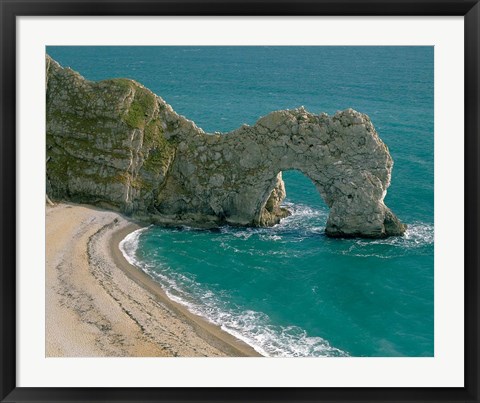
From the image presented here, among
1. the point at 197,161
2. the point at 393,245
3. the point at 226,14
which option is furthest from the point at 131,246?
the point at 226,14

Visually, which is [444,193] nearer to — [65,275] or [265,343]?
[265,343]

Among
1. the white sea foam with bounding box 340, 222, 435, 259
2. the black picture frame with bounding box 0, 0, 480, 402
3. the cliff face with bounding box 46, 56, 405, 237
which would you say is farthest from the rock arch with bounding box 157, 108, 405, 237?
the black picture frame with bounding box 0, 0, 480, 402

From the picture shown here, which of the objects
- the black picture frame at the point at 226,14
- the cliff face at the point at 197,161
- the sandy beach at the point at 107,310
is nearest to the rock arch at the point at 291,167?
the cliff face at the point at 197,161

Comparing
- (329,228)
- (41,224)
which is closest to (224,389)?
(41,224)

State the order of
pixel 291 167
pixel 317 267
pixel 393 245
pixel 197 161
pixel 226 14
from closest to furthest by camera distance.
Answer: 1. pixel 226 14
2. pixel 317 267
3. pixel 393 245
4. pixel 291 167
5. pixel 197 161

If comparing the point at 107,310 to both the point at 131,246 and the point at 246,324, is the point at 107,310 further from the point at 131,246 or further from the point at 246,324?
the point at 131,246

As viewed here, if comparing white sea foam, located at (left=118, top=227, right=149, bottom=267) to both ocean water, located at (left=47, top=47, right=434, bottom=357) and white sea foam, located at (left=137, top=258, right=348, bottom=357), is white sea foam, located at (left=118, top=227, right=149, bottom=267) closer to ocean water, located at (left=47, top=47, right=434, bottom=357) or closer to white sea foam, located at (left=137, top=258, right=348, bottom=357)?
ocean water, located at (left=47, top=47, right=434, bottom=357)
